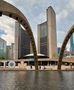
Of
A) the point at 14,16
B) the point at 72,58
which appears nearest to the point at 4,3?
the point at 14,16

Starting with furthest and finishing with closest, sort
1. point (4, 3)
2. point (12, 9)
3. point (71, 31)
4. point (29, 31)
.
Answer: point (71, 31), point (29, 31), point (12, 9), point (4, 3)

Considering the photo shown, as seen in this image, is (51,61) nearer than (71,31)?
No

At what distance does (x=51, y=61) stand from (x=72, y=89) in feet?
440

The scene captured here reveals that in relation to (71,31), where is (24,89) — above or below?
below

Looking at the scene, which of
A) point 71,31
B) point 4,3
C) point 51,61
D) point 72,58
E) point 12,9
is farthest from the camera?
point 72,58

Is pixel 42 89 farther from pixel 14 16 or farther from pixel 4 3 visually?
pixel 14 16

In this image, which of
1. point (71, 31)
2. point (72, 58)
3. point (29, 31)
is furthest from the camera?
point (72, 58)

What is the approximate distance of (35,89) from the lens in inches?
880

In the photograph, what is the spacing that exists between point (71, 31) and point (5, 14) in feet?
128

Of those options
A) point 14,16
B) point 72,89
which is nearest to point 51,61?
point 14,16

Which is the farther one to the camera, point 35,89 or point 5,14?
point 5,14

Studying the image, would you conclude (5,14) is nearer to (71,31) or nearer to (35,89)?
(35,89)

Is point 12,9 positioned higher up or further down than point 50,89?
higher up

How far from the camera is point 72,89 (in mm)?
22547
